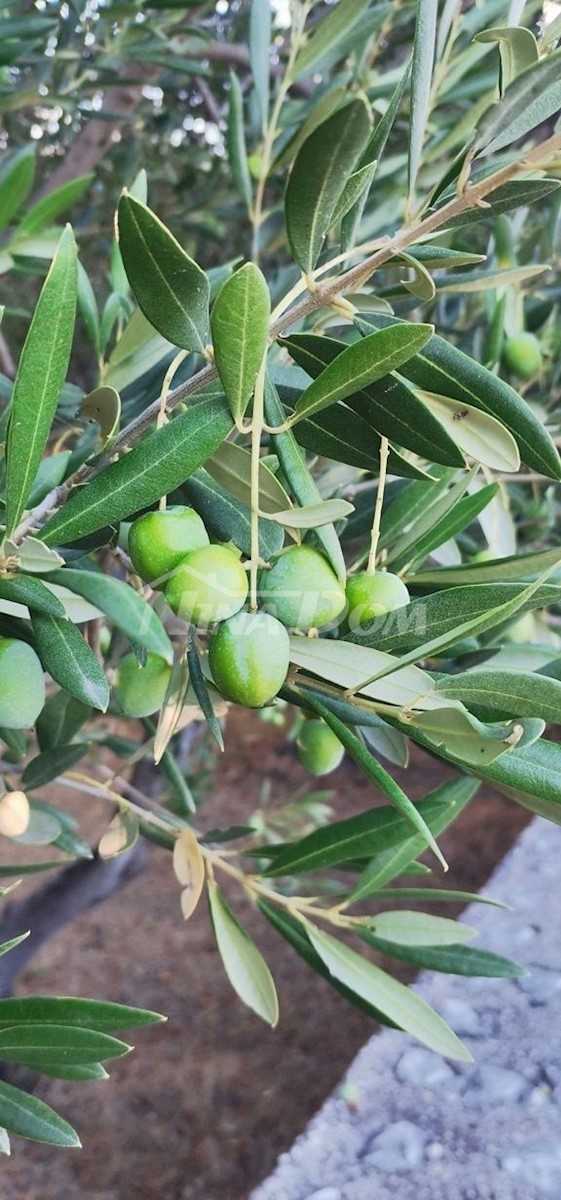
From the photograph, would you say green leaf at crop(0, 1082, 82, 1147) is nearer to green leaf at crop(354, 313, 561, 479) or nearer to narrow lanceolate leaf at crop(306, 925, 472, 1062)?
narrow lanceolate leaf at crop(306, 925, 472, 1062)

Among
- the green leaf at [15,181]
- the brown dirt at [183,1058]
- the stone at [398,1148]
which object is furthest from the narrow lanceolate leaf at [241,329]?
the brown dirt at [183,1058]

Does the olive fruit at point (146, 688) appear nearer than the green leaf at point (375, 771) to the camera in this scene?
No

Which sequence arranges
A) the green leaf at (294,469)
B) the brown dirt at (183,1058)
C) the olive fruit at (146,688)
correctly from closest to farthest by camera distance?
the green leaf at (294,469), the olive fruit at (146,688), the brown dirt at (183,1058)

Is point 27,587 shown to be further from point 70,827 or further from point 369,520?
point 70,827

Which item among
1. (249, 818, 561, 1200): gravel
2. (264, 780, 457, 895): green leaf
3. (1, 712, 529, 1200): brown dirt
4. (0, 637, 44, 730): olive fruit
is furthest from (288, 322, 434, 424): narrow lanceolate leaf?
(1, 712, 529, 1200): brown dirt

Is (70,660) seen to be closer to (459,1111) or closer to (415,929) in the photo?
(415,929)

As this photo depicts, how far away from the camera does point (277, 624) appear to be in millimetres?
469

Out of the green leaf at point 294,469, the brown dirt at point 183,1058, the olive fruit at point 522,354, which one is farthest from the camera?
the brown dirt at point 183,1058

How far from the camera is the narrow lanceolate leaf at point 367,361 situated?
406mm

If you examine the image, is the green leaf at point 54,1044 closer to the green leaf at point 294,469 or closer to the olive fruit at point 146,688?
the olive fruit at point 146,688

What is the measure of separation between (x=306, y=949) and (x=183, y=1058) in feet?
5.29

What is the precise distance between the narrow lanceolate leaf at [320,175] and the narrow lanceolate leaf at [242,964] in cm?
67

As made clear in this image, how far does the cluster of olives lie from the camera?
17.2 inches

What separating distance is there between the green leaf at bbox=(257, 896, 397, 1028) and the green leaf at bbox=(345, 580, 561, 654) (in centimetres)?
48
